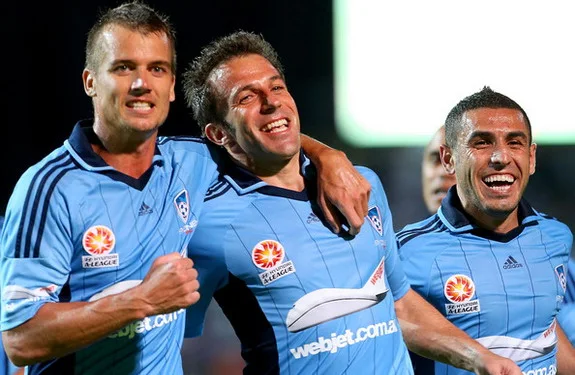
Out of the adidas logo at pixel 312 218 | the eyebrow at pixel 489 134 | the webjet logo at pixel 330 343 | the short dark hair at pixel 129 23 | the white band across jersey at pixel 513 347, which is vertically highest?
the short dark hair at pixel 129 23

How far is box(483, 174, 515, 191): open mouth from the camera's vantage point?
3545 mm

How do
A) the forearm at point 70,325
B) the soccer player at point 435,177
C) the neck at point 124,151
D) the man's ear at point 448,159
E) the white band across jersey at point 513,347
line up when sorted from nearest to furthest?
the forearm at point 70,325 < the neck at point 124,151 < the white band across jersey at point 513,347 < the man's ear at point 448,159 < the soccer player at point 435,177

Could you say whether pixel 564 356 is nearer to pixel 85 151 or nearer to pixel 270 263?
pixel 270 263

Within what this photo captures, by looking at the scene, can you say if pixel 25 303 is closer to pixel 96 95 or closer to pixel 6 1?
pixel 96 95

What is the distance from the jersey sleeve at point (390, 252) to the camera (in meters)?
3.31

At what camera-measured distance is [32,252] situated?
272 cm

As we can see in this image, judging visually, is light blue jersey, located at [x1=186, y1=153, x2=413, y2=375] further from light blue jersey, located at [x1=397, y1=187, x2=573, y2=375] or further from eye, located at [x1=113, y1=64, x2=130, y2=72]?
eye, located at [x1=113, y1=64, x2=130, y2=72]

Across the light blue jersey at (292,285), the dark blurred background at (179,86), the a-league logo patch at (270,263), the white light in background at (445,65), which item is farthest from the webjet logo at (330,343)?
the white light in background at (445,65)

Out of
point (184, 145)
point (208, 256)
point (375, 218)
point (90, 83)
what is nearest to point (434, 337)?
point (375, 218)

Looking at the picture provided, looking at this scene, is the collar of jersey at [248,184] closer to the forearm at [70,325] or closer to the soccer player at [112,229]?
the soccer player at [112,229]

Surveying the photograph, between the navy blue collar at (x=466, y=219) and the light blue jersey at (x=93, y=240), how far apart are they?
0.99 m

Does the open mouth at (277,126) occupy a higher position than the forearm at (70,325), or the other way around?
the open mouth at (277,126)

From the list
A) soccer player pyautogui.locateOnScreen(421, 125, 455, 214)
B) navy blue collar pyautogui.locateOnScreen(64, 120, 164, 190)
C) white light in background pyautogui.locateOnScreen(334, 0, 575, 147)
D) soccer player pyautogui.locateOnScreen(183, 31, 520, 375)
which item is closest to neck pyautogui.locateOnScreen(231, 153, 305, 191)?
soccer player pyautogui.locateOnScreen(183, 31, 520, 375)

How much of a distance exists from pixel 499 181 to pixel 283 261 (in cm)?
94
